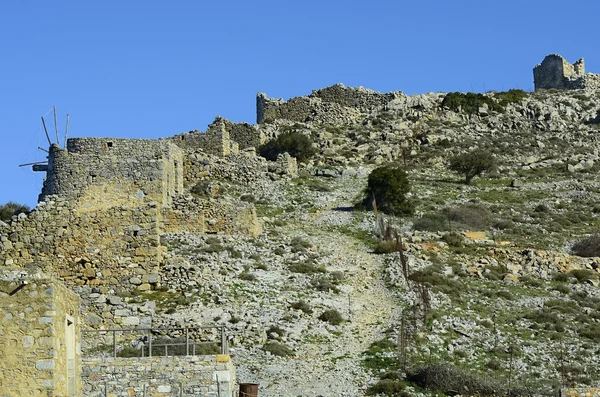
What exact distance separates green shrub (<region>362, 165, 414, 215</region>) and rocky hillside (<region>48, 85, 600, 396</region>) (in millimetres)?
796

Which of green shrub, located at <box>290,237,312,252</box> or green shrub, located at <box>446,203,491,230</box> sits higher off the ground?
green shrub, located at <box>446,203,491,230</box>

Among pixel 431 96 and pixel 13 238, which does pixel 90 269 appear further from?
pixel 431 96

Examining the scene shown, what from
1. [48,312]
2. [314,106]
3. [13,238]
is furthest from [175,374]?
[314,106]

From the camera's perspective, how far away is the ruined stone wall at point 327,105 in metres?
64.1

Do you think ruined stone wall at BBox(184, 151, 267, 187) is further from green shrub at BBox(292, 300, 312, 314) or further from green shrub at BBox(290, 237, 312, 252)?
green shrub at BBox(292, 300, 312, 314)

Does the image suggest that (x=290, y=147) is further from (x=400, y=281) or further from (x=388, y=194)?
(x=400, y=281)

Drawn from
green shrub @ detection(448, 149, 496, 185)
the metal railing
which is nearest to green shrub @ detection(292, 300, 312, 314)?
the metal railing

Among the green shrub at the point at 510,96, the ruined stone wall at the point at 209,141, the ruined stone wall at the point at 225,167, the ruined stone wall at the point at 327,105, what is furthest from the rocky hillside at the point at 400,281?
the green shrub at the point at 510,96

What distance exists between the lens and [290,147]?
2158 inches

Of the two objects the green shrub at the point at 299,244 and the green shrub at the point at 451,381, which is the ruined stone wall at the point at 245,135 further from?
the green shrub at the point at 451,381

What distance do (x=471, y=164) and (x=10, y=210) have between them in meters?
20.6

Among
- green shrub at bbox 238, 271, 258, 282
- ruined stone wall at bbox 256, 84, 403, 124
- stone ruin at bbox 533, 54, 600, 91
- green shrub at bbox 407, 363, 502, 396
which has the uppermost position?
stone ruin at bbox 533, 54, 600, 91

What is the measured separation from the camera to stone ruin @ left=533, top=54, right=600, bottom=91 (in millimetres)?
76125

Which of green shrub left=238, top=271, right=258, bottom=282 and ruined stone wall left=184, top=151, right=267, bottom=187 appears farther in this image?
ruined stone wall left=184, top=151, right=267, bottom=187
